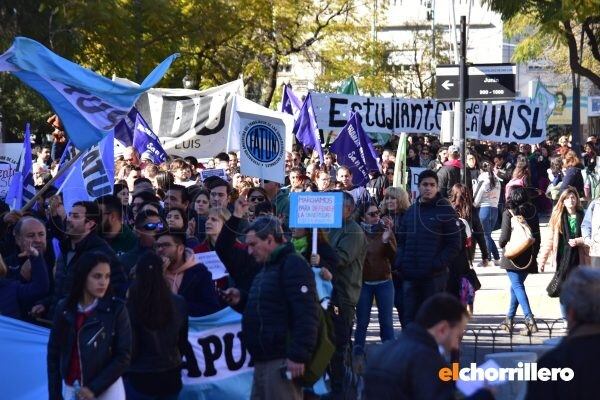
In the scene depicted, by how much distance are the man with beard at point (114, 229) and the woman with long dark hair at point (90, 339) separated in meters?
1.84

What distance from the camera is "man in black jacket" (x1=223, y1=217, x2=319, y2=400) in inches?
279

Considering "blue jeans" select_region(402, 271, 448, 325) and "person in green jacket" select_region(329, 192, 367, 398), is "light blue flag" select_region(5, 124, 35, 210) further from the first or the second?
"blue jeans" select_region(402, 271, 448, 325)

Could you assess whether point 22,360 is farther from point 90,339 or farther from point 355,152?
point 355,152

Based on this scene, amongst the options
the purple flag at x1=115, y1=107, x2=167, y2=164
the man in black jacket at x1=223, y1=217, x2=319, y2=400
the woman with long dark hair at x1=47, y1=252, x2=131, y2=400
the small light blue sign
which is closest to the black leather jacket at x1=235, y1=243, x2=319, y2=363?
the man in black jacket at x1=223, y1=217, x2=319, y2=400

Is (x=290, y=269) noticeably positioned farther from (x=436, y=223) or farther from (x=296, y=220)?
(x=436, y=223)

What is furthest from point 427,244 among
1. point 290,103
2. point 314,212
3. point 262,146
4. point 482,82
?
point 290,103

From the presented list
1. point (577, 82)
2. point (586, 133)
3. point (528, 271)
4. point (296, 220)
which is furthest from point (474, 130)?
point (586, 133)

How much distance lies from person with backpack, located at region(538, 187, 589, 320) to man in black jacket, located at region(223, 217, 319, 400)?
584cm

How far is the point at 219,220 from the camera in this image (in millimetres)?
9305

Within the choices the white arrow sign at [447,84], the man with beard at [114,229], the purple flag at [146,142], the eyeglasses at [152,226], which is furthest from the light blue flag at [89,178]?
the white arrow sign at [447,84]

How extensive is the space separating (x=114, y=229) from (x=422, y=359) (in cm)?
418

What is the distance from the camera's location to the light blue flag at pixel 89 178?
11594 millimetres

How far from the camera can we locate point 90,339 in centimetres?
673

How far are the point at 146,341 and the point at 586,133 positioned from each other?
2426 inches
